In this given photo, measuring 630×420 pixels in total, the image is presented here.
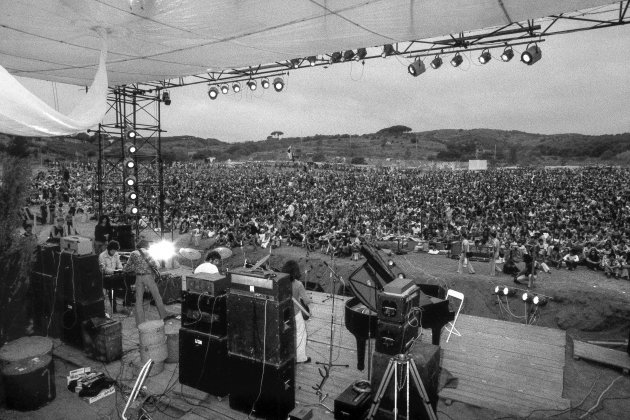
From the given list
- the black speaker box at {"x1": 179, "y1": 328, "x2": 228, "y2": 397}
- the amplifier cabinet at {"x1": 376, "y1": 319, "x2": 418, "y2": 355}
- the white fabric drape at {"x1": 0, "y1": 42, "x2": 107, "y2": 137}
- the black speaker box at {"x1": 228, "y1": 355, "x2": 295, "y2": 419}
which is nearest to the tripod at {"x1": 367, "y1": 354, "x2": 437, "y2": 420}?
the amplifier cabinet at {"x1": 376, "y1": 319, "x2": 418, "y2": 355}

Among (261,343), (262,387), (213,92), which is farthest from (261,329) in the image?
(213,92)

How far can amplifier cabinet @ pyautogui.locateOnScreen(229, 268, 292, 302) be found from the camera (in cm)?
395

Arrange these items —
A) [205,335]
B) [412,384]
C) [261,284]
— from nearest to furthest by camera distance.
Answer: [412,384]
[261,284]
[205,335]

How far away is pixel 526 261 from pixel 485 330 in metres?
7.24

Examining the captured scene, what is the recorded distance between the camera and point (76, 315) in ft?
18.9

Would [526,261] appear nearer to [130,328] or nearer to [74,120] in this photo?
[130,328]

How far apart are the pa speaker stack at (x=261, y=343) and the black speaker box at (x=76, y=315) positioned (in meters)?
2.78

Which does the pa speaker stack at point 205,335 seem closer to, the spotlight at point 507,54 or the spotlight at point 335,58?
the spotlight at point 335,58

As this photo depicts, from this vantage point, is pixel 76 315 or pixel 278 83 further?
pixel 278 83

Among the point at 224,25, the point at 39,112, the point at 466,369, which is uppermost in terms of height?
the point at 224,25

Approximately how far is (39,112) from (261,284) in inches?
96.3

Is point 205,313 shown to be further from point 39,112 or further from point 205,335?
point 39,112

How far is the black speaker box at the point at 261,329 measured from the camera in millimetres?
3939

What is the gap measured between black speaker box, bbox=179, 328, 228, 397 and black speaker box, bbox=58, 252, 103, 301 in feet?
6.93
